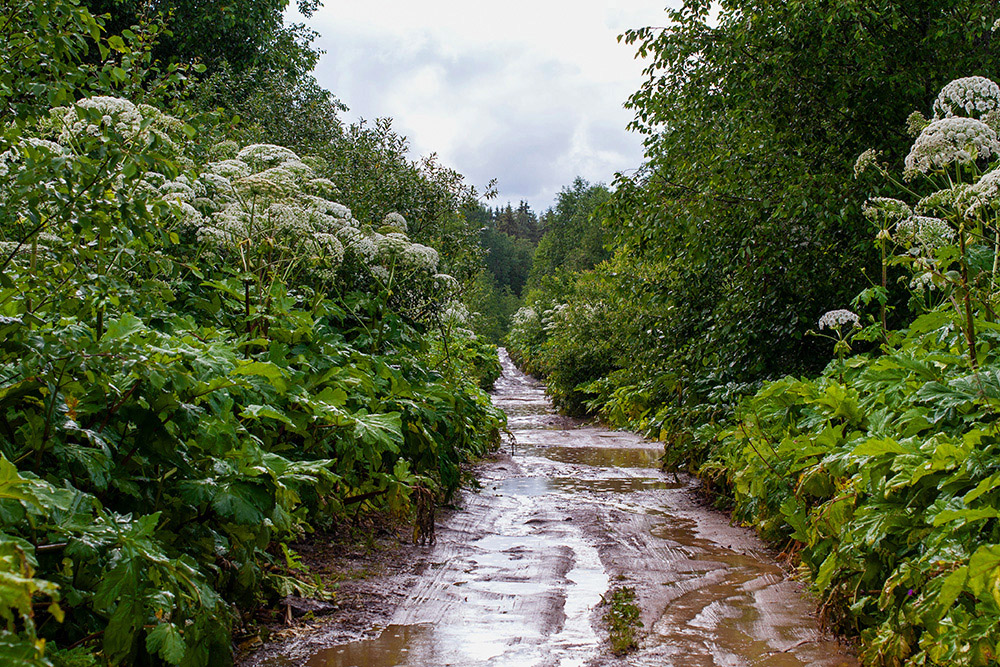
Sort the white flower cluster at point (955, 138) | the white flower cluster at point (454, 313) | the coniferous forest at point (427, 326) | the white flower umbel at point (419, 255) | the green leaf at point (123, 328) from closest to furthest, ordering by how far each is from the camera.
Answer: the coniferous forest at point (427, 326) < the green leaf at point (123, 328) < the white flower cluster at point (955, 138) < the white flower umbel at point (419, 255) < the white flower cluster at point (454, 313)

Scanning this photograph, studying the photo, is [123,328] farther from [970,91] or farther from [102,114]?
[970,91]

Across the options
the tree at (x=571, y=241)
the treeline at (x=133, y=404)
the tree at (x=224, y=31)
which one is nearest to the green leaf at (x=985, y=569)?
the treeline at (x=133, y=404)

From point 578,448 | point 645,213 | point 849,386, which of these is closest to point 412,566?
point 849,386

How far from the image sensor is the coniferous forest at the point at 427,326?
2.20 m

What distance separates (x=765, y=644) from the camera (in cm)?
319

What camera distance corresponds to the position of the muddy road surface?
3055 mm

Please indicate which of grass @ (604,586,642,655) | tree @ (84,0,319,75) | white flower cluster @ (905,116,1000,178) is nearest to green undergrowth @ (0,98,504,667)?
grass @ (604,586,642,655)

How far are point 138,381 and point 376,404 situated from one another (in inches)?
77.3

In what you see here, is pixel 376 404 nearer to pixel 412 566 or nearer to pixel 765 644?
pixel 412 566

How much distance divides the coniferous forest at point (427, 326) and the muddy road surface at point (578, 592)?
289 millimetres

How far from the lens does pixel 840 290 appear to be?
19.4 feet

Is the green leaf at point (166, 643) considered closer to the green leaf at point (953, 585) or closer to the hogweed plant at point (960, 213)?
the green leaf at point (953, 585)

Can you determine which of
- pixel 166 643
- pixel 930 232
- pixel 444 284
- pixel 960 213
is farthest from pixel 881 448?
pixel 444 284

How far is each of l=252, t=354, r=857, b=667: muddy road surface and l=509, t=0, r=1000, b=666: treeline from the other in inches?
11.7
